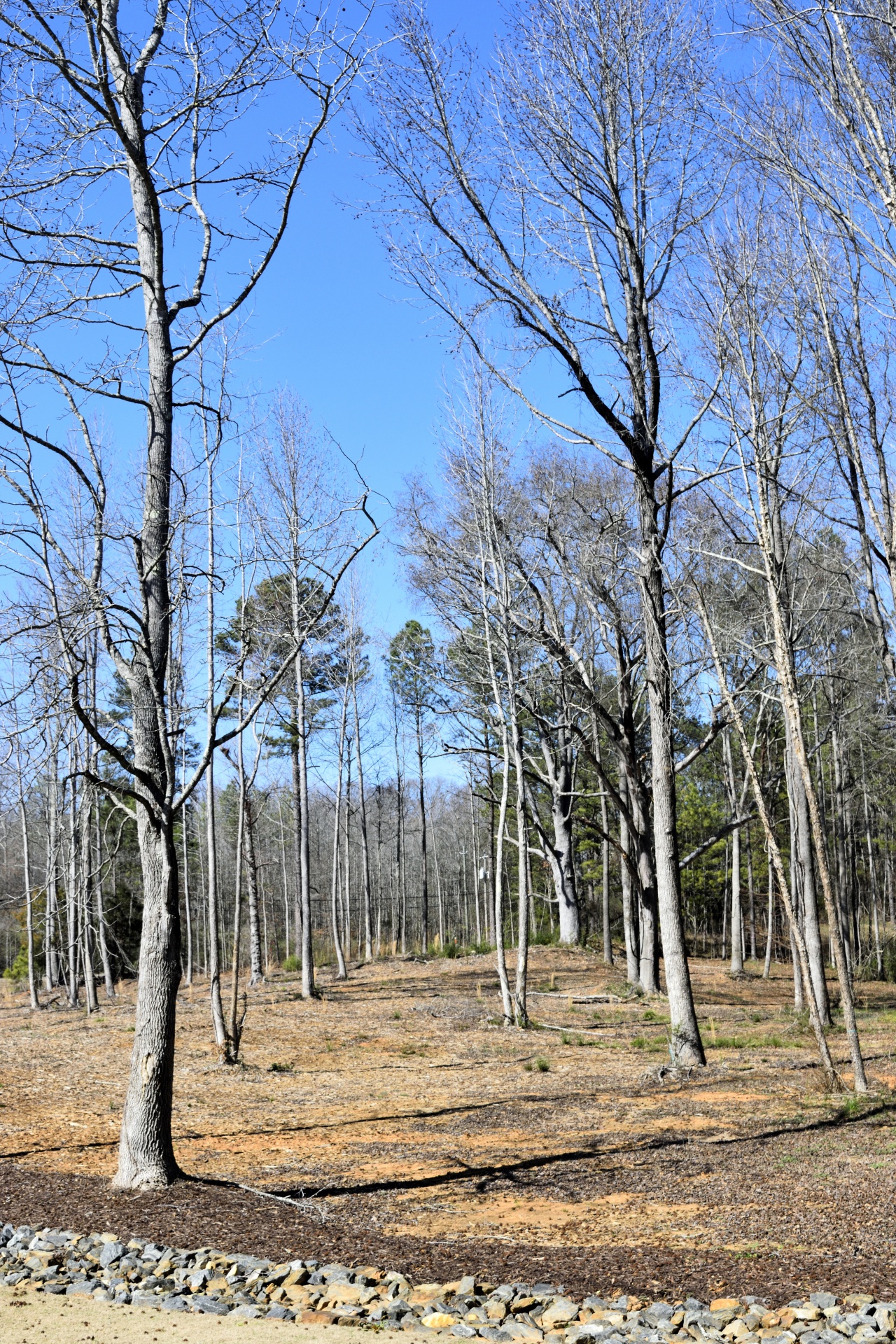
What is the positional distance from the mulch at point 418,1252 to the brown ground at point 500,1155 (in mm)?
15

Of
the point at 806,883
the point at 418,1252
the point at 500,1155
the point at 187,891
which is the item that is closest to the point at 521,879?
the point at 806,883

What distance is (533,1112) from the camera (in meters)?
8.38

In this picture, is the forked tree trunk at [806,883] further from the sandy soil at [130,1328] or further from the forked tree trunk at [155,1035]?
the sandy soil at [130,1328]

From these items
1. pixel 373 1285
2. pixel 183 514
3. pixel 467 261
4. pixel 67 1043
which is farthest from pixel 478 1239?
pixel 67 1043

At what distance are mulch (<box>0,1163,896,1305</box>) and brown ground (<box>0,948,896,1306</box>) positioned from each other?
0.01 metres

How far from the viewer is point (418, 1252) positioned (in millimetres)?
4688

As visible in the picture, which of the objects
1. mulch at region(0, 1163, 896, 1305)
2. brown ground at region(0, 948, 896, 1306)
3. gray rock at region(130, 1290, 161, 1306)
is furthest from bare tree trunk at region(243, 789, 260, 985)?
gray rock at region(130, 1290, 161, 1306)

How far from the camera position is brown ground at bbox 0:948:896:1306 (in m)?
4.62

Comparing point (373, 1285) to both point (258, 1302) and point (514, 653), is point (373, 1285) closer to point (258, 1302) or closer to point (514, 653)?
point (258, 1302)

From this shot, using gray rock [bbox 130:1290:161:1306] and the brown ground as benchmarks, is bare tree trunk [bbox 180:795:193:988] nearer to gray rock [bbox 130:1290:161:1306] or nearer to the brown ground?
the brown ground

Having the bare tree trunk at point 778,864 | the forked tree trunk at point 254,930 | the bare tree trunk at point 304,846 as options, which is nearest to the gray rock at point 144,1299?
the bare tree trunk at point 778,864

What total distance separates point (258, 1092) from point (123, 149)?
321 inches

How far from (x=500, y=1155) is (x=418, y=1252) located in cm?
237

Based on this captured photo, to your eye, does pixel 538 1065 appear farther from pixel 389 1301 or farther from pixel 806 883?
pixel 389 1301
